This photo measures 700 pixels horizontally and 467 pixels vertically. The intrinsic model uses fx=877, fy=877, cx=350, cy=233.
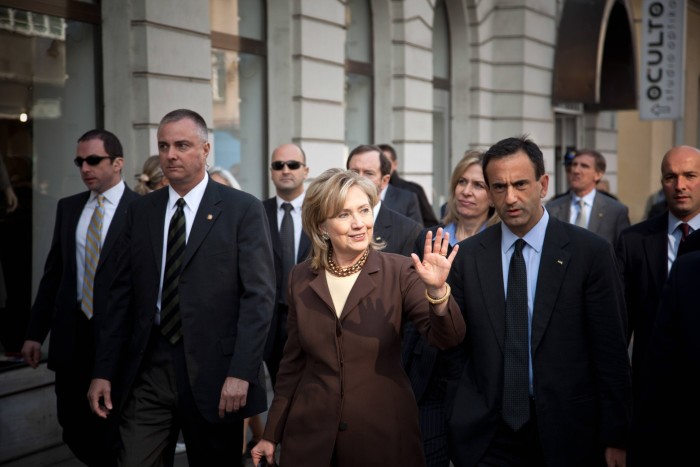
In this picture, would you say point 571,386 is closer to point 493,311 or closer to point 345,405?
point 493,311

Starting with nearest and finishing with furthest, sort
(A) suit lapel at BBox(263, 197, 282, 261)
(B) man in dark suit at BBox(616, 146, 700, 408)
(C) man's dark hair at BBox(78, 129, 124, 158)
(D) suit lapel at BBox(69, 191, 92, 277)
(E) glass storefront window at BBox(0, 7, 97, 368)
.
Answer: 1. (B) man in dark suit at BBox(616, 146, 700, 408)
2. (D) suit lapel at BBox(69, 191, 92, 277)
3. (C) man's dark hair at BBox(78, 129, 124, 158)
4. (A) suit lapel at BBox(263, 197, 282, 261)
5. (E) glass storefront window at BBox(0, 7, 97, 368)

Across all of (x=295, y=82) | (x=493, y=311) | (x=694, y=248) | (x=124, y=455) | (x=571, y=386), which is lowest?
(x=124, y=455)

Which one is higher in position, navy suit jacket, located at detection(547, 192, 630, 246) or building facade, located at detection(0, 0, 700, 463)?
building facade, located at detection(0, 0, 700, 463)

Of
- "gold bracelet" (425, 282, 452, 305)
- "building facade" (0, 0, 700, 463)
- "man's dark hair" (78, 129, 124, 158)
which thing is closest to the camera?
"gold bracelet" (425, 282, 452, 305)

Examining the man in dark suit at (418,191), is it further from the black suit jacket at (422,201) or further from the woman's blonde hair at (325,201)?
the woman's blonde hair at (325,201)

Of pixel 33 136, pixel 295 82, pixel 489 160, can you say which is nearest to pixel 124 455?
pixel 489 160

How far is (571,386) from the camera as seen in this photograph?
3.68 m

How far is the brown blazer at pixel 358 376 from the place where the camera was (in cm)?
360

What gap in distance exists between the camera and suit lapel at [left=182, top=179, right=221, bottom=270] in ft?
15.1

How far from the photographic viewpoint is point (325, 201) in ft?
12.4

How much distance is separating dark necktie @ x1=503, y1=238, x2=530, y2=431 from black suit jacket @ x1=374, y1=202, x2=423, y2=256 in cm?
220

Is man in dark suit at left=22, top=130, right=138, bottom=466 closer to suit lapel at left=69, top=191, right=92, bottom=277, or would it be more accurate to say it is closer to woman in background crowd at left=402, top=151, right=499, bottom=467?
suit lapel at left=69, top=191, right=92, bottom=277

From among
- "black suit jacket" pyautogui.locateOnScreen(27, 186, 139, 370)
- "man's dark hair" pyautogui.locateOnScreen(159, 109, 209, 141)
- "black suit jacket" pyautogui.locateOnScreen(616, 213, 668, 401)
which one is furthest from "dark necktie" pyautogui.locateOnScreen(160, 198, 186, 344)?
"black suit jacket" pyautogui.locateOnScreen(616, 213, 668, 401)

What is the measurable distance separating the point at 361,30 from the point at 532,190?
31.8 ft
